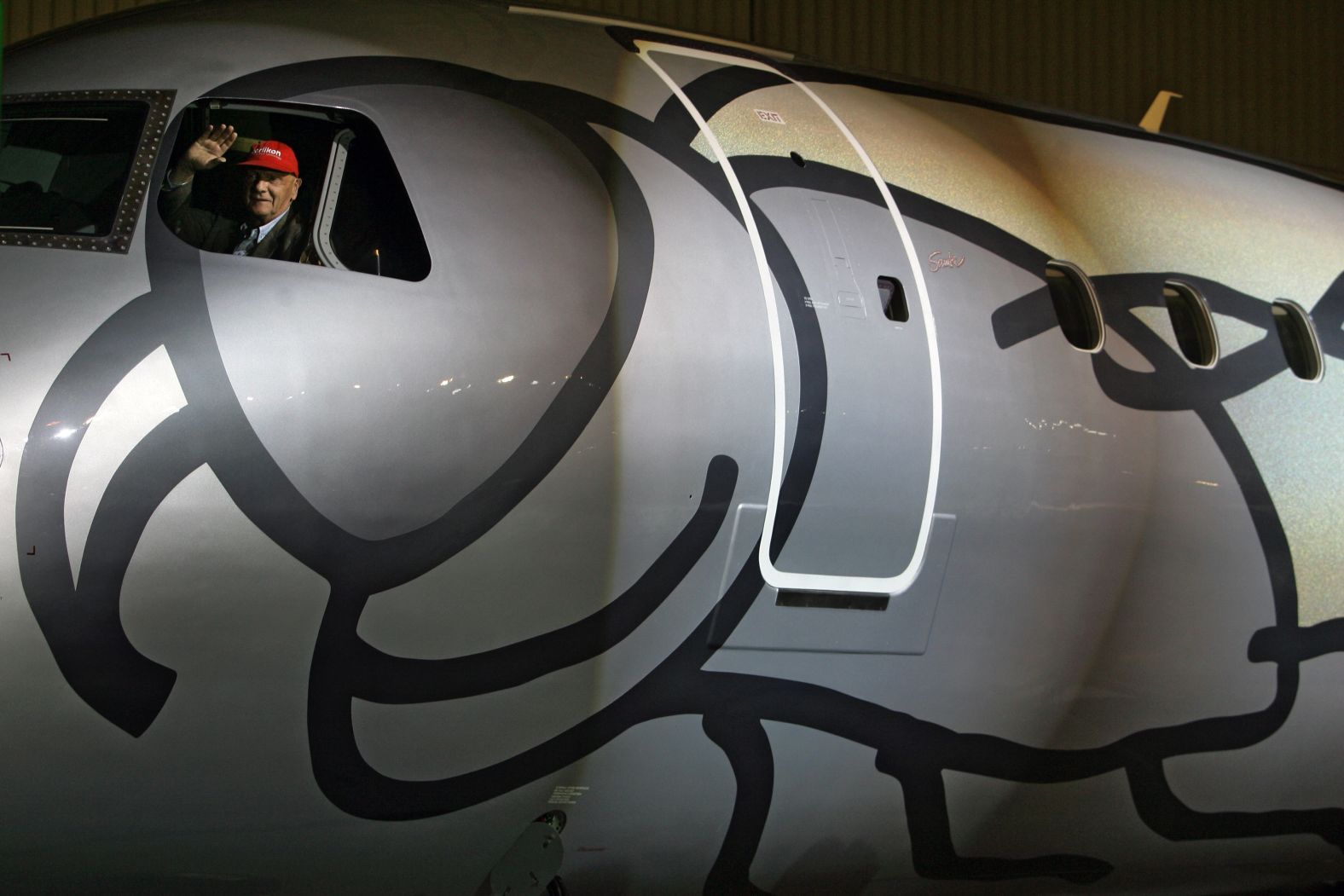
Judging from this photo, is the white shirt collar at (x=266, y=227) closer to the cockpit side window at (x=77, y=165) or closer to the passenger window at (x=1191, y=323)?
the cockpit side window at (x=77, y=165)

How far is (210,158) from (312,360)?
29.0 inches

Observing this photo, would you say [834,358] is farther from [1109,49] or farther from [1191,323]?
[1109,49]

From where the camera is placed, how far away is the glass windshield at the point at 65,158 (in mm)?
3340

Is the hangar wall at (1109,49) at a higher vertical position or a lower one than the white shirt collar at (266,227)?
higher

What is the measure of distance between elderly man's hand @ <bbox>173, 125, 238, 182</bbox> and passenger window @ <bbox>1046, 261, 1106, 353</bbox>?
8.56 feet

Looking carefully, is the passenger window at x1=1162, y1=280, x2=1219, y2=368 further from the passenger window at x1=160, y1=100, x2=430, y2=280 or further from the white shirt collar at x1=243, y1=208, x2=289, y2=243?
the white shirt collar at x1=243, y1=208, x2=289, y2=243

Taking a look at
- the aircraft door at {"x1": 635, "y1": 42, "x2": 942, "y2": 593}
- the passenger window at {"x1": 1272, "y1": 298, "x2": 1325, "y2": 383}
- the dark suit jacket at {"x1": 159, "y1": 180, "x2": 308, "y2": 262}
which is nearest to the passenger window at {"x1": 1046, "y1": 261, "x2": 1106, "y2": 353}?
the aircraft door at {"x1": 635, "y1": 42, "x2": 942, "y2": 593}

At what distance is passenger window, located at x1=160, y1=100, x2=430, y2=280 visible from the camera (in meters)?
3.42

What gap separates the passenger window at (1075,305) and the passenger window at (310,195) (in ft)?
7.00

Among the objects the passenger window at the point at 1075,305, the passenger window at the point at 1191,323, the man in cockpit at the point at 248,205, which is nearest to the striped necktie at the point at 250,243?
the man in cockpit at the point at 248,205

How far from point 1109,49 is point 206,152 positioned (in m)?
11.3
